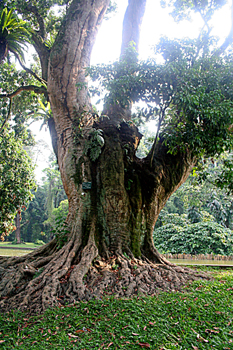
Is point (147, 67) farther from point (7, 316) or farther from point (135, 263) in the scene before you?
point (7, 316)

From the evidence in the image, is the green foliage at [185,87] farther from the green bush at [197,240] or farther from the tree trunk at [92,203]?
the green bush at [197,240]

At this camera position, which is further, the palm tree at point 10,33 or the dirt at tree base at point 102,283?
the palm tree at point 10,33

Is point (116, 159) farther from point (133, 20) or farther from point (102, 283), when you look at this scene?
point (133, 20)

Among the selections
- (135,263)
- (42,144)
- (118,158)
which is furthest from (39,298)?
(42,144)

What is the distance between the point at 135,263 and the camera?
15.8 feet

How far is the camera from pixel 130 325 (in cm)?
292

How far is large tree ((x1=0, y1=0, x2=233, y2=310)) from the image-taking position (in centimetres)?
418

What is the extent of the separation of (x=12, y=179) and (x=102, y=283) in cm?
648

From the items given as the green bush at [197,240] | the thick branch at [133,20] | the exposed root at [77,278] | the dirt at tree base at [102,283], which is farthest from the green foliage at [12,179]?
the green bush at [197,240]

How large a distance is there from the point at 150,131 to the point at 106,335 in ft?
121

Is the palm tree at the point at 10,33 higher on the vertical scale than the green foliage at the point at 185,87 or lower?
higher

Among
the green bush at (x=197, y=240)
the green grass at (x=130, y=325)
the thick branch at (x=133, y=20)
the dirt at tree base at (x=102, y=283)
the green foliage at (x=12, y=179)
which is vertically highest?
the thick branch at (x=133, y=20)

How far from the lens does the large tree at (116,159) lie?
4.18m

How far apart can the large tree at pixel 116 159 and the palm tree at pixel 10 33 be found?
1.23 meters
